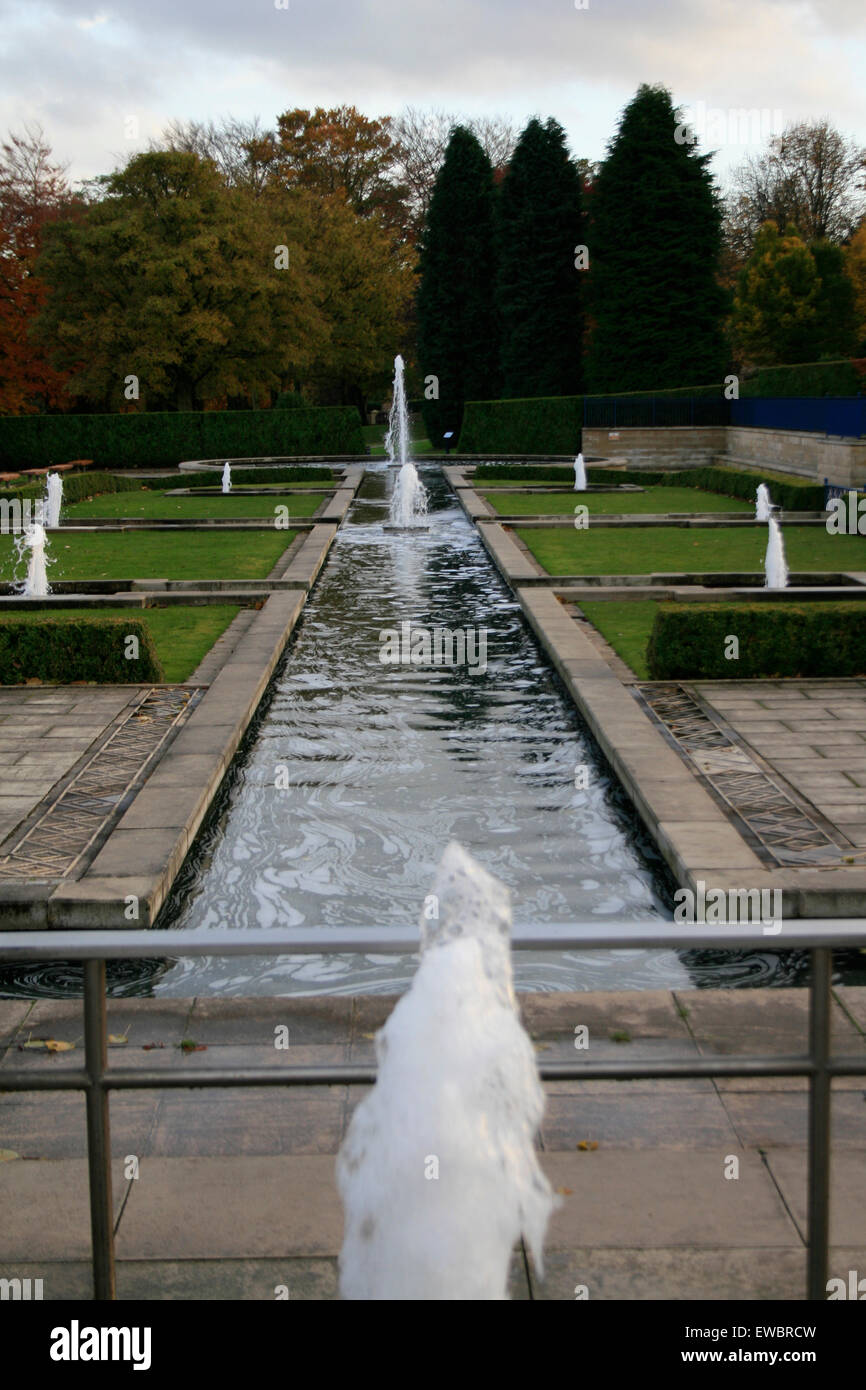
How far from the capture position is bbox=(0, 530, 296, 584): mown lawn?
17328 millimetres

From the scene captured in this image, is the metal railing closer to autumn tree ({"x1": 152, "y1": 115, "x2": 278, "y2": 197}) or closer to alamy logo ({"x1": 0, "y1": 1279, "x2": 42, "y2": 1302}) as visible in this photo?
alamy logo ({"x1": 0, "y1": 1279, "x2": 42, "y2": 1302})

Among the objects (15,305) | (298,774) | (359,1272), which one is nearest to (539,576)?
(298,774)

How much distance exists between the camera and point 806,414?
1160 inches

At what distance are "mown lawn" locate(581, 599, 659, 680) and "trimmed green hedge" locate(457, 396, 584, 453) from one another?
27.2 metres

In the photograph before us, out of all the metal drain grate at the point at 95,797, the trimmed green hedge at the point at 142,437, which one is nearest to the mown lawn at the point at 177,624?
the metal drain grate at the point at 95,797

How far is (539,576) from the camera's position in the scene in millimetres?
16109

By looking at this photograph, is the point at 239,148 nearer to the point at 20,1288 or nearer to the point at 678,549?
the point at 678,549

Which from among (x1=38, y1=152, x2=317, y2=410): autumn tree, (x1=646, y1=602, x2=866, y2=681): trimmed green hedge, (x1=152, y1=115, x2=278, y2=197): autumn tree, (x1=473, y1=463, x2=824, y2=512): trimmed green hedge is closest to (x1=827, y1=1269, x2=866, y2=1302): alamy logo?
(x1=646, y1=602, x2=866, y2=681): trimmed green hedge

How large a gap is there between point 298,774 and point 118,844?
1.98m

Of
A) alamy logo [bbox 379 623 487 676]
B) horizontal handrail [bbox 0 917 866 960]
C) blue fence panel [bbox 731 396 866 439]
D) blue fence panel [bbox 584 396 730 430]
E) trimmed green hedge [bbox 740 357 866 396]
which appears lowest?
alamy logo [bbox 379 623 487 676]

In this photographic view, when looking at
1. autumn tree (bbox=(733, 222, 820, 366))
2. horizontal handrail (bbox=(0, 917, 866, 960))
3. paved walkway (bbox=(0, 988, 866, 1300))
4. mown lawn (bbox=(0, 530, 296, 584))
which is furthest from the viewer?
autumn tree (bbox=(733, 222, 820, 366))

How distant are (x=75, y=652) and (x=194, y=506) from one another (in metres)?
18.1

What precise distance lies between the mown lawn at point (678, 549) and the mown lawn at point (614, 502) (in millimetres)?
2917
